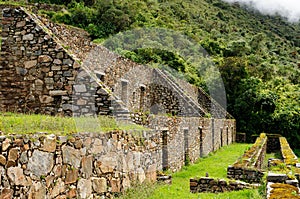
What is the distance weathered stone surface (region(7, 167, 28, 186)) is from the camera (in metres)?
5.31

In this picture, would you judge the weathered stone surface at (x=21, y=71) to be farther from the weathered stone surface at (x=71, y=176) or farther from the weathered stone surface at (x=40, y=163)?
the weathered stone surface at (x=40, y=163)

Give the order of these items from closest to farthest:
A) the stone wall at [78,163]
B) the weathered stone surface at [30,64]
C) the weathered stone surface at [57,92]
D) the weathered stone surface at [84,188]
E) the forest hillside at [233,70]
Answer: the stone wall at [78,163]
the weathered stone surface at [84,188]
the weathered stone surface at [57,92]
the weathered stone surface at [30,64]
the forest hillside at [233,70]

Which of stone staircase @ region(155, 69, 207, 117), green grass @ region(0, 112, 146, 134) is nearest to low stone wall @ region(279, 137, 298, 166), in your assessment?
stone staircase @ region(155, 69, 207, 117)

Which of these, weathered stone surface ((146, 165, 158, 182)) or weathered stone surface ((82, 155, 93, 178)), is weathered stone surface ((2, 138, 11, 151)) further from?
weathered stone surface ((146, 165, 158, 182))

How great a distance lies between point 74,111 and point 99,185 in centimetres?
331

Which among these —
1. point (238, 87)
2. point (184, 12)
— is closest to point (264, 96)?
point (238, 87)

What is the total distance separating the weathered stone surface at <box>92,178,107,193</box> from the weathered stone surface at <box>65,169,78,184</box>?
30.7 inches

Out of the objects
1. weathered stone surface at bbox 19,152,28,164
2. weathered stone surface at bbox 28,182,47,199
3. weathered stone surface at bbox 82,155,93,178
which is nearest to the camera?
weathered stone surface at bbox 19,152,28,164

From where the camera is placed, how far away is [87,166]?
7.51m

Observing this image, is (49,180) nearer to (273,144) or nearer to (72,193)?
(72,193)

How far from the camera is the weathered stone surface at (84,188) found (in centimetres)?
712

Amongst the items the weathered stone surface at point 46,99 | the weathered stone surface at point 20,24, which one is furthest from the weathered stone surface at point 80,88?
the weathered stone surface at point 20,24

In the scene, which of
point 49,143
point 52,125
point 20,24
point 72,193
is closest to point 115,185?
point 72,193

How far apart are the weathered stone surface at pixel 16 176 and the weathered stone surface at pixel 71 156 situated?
1152mm
